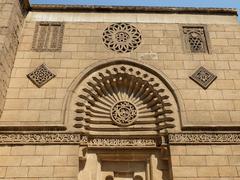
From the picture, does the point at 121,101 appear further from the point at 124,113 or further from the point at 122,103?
the point at 124,113

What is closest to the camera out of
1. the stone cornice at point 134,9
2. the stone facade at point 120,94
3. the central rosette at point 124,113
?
the stone facade at point 120,94

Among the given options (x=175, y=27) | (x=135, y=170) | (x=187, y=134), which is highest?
(x=175, y=27)

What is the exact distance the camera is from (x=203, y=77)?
6875mm

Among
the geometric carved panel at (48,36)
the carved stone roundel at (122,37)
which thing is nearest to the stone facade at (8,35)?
the geometric carved panel at (48,36)

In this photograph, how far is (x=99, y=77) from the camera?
272 inches

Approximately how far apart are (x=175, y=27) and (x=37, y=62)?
3.46 meters

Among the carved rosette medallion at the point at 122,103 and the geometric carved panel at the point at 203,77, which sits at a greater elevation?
the geometric carved panel at the point at 203,77

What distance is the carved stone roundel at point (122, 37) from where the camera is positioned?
7.39 metres

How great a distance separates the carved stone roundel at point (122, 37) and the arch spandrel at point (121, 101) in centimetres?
46

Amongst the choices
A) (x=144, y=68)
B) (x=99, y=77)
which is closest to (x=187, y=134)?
(x=144, y=68)

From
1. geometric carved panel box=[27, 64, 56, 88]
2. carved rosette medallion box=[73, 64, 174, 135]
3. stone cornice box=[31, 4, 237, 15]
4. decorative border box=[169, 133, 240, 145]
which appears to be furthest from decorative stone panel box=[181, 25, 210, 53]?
geometric carved panel box=[27, 64, 56, 88]

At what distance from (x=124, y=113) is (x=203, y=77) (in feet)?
6.33

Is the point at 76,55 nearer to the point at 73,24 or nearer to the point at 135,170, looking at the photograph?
the point at 73,24

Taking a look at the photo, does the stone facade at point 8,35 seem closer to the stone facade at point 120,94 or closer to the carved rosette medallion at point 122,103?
the stone facade at point 120,94
